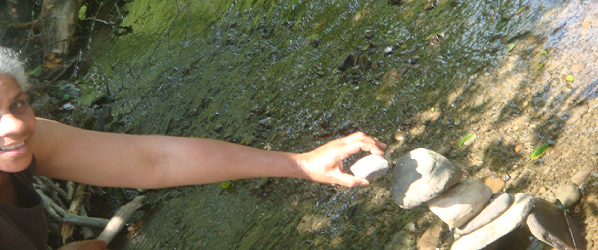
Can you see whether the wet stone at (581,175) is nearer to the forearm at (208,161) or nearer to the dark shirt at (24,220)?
the forearm at (208,161)

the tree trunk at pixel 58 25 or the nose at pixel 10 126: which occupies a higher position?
the nose at pixel 10 126

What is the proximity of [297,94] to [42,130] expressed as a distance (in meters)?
2.00

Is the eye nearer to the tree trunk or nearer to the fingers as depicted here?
the fingers

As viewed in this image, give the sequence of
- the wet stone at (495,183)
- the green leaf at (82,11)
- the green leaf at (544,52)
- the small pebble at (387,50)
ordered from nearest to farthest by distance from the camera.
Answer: the wet stone at (495,183)
the green leaf at (544,52)
the small pebble at (387,50)
the green leaf at (82,11)

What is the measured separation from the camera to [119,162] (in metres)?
2.43

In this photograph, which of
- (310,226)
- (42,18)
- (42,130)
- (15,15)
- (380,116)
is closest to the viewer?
(42,130)

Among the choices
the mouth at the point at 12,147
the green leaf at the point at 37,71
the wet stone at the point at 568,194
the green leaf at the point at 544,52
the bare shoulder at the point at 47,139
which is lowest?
the green leaf at the point at 37,71

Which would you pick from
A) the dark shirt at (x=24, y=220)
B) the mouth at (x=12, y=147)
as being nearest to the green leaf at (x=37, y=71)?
the dark shirt at (x=24, y=220)

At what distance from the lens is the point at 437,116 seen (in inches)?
115

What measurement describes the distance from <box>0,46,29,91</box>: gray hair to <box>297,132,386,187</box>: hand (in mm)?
1292

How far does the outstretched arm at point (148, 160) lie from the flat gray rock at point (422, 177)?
15.7 inches

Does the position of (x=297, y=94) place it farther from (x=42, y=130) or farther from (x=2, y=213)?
(x=2, y=213)

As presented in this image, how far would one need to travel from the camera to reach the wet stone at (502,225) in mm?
2020

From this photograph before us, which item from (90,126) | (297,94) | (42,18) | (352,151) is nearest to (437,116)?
(352,151)
